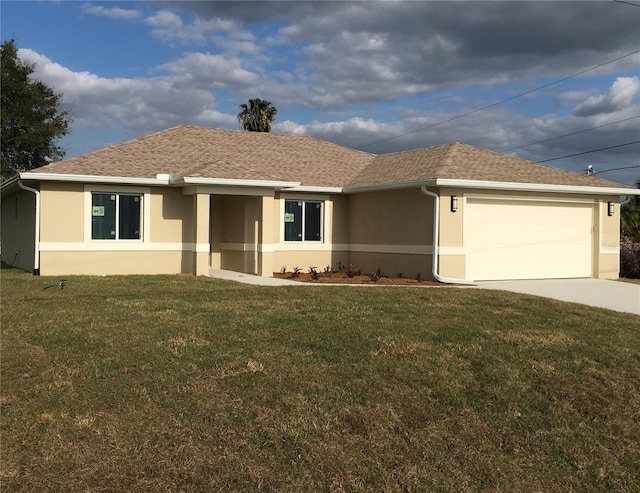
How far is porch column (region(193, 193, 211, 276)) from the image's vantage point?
16.9 metres

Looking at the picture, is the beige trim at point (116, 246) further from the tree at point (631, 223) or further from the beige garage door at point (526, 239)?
the tree at point (631, 223)

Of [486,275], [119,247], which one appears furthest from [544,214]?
[119,247]

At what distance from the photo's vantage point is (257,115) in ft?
132

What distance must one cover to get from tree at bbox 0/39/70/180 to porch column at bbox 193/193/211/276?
23.8m

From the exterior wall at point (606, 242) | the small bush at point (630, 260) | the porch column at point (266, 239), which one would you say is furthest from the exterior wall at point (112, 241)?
the small bush at point (630, 260)

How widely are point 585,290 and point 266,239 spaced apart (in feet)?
27.6

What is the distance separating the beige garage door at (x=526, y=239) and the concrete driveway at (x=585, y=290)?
23.5 inches

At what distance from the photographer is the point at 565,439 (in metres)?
5.51

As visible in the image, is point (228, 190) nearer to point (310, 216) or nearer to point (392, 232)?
point (310, 216)

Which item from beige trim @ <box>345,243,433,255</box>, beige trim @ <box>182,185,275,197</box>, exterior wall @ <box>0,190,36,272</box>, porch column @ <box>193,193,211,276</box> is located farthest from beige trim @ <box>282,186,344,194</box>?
exterior wall @ <box>0,190,36,272</box>

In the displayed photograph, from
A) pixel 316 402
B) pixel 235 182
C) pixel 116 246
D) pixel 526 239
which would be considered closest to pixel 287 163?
pixel 235 182

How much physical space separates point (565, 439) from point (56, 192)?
47.7 feet

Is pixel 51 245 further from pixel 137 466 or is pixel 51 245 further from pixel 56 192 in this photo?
pixel 137 466

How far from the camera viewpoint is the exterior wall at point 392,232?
1664 cm
